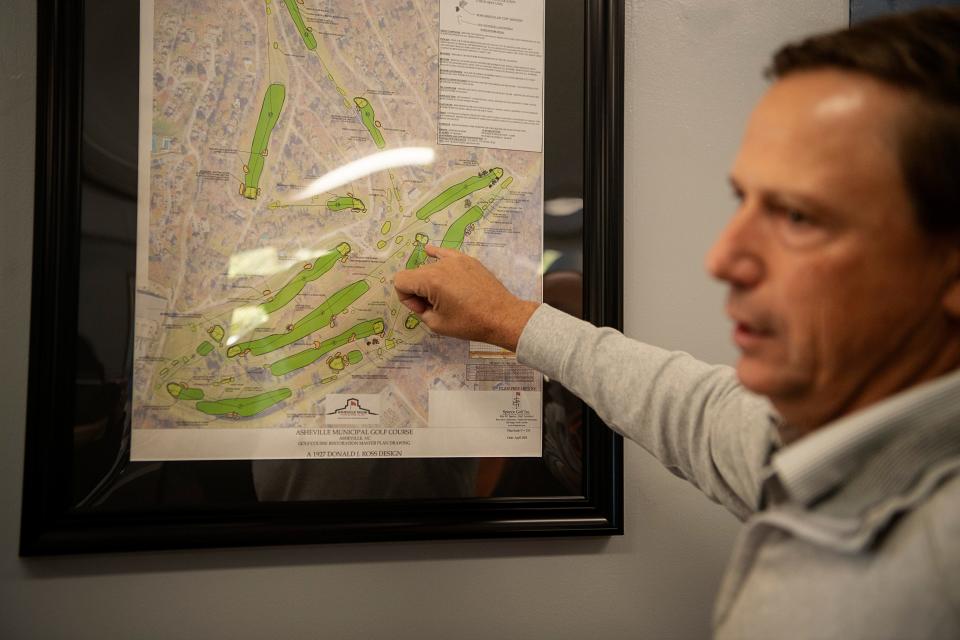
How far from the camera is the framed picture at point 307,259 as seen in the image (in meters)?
0.84

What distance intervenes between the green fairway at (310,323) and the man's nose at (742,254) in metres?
0.54

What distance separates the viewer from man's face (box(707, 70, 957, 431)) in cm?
51

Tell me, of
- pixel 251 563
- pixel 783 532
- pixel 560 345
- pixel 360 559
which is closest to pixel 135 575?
pixel 251 563

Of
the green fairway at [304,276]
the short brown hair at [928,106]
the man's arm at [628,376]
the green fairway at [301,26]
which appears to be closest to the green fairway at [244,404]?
the green fairway at [304,276]

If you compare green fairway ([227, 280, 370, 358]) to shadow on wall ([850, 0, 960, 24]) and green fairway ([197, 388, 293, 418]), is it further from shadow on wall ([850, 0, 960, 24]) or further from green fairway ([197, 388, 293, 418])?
shadow on wall ([850, 0, 960, 24])

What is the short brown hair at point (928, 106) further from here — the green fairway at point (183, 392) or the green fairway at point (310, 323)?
the green fairway at point (183, 392)

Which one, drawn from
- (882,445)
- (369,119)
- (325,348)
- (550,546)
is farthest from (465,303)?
(882,445)

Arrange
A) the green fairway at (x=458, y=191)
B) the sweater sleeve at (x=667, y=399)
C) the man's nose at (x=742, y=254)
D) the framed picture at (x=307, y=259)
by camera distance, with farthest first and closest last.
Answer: the green fairway at (x=458, y=191) → the framed picture at (x=307, y=259) → the sweater sleeve at (x=667, y=399) → the man's nose at (x=742, y=254)

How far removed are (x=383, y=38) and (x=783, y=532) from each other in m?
0.87

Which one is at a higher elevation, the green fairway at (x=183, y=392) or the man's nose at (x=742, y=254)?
the man's nose at (x=742, y=254)

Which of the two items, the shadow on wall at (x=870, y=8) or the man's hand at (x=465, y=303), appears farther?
the shadow on wall at (x=870, y=8)

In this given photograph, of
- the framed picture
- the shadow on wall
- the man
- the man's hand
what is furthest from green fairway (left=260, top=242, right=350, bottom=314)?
the shadow on wall

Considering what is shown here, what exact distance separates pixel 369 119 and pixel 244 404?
482mm

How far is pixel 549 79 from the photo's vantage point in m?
0.97
